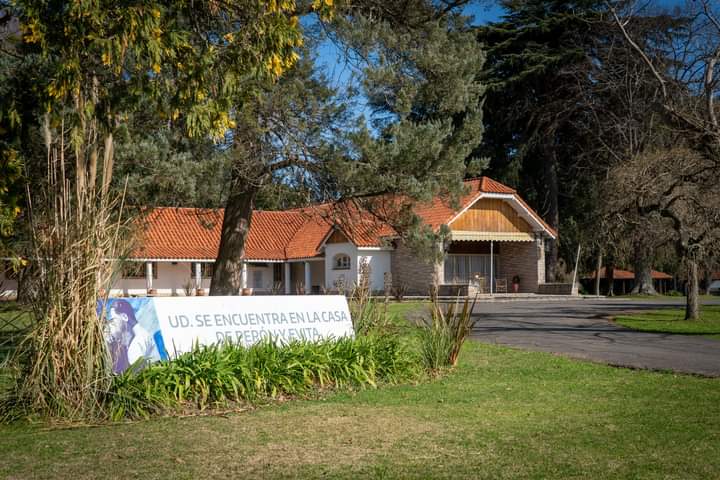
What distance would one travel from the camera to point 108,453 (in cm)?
649

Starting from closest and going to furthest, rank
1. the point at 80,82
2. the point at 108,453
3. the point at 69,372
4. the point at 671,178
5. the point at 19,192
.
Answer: the point at 108,453
the point at 69,372
the point at 80,82
the point at 19,192
the point at 671,178

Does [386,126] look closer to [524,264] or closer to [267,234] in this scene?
[267,234]

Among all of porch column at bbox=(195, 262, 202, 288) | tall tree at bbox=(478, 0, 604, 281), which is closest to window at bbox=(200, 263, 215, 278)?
porch column at bbox=(195, 262, 202, 288)

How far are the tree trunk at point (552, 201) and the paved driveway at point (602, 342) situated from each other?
76.8ft

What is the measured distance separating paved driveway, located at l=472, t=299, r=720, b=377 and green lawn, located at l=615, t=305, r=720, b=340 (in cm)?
65

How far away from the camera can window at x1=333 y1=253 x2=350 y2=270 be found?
1608 inches

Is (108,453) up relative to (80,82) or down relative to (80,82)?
down

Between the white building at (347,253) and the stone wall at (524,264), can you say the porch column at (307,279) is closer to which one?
the white building at (347,253)

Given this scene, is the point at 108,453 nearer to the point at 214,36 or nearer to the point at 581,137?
the point at 214,36

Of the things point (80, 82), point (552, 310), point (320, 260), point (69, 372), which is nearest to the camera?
point (69, 372)

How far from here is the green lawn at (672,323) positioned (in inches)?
716

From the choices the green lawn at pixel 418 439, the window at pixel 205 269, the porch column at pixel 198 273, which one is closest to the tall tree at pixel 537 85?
the window at pixel 205 269

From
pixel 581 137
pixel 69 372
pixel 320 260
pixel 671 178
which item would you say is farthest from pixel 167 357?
pixel 581 137

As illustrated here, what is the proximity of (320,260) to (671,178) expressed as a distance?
81.6 feet
